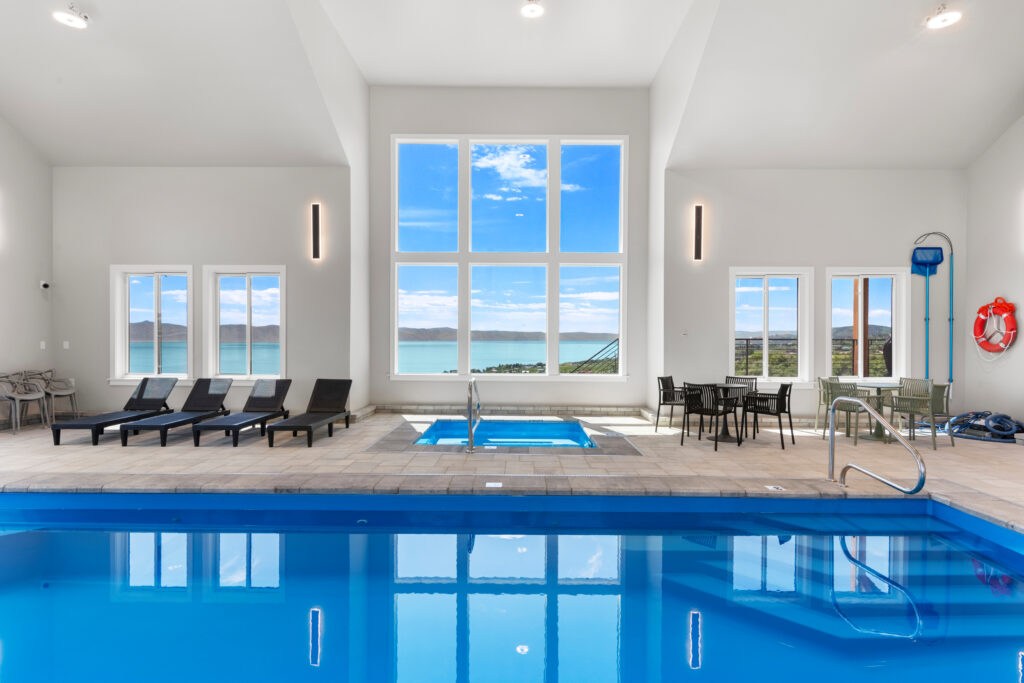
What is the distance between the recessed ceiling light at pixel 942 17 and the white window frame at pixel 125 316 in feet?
34.7

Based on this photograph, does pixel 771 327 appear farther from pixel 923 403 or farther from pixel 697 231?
pixel 923 403

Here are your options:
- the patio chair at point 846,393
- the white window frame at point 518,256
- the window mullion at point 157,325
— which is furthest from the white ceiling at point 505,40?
the patio chair at point 846,393

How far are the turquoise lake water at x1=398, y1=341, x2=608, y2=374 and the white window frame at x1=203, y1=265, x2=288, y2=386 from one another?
6.53 ft

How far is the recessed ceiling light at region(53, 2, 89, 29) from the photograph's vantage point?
18.6ft

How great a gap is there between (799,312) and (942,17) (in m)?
4.00

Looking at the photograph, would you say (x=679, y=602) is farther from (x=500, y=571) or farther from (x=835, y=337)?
(x=835, y=337)

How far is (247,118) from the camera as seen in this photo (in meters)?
7.04

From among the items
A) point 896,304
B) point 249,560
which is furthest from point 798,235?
point 249,560

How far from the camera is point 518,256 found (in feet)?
28.4

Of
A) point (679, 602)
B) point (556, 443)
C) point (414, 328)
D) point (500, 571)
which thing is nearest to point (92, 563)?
point (500, 571)

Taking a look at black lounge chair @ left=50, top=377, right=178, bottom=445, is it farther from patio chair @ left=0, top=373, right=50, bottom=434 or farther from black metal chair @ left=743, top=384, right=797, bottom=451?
black metal chair @ left=743, top=384, right=797, bottom=451

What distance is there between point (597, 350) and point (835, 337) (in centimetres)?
379

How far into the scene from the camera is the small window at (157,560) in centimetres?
336

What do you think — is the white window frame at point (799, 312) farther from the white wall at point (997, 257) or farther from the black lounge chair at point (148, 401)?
the black lounge chair at point (148, 401)
